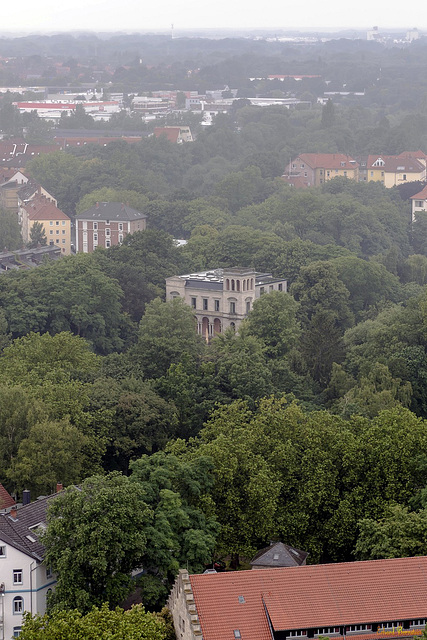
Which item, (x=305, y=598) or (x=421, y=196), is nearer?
(x=305, y=598)

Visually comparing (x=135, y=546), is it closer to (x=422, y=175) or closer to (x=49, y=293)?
(x=49, y=293)

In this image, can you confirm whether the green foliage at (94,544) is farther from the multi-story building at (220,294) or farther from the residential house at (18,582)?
the multi-story building at (220,294)

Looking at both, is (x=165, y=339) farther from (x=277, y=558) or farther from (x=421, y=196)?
(x=421, y=196)

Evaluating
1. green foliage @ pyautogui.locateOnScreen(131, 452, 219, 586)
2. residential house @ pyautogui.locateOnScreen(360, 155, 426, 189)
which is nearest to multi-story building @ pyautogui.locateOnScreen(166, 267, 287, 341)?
green foliage @ pyautogui.locateOnScreen(131, 452, 219, 586)

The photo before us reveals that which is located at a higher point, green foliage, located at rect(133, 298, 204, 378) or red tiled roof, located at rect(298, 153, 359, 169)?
green foliage, located at rect(133, 298, 204, 378)

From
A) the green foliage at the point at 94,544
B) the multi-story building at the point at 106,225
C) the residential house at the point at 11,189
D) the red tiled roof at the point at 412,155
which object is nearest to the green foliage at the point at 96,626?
the green foliage at the point at 94,544

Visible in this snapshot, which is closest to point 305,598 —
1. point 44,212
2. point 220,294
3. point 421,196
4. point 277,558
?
point 277,558

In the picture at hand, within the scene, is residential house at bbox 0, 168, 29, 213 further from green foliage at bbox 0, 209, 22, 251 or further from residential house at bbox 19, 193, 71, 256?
green foliage at bbox 0, 209, 22, 251
